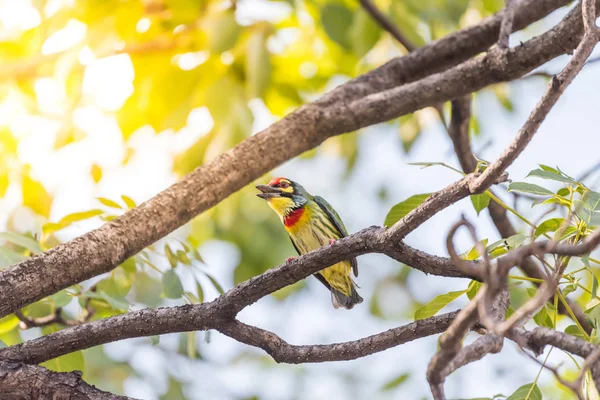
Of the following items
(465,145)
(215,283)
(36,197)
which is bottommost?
(215,283)

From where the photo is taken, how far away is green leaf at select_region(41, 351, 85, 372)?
9.34 feet

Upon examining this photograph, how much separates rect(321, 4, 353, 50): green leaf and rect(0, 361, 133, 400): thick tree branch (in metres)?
2.73

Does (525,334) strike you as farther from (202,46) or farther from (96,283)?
(202,46)

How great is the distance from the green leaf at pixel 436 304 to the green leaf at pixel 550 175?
46 centimetres

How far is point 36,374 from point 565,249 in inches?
68.5

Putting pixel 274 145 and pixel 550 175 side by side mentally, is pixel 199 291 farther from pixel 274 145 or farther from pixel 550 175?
pixel 550 175

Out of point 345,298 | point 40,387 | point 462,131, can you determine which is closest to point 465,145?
point 462,131

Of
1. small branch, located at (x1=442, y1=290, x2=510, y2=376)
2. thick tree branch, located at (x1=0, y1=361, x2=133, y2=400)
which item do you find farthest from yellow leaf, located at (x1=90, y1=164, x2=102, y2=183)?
small branch, located at (x1=442, y1=290, x2=510, y2=376)

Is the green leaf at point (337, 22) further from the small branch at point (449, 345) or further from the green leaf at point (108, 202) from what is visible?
the small branch at point (449, 345)

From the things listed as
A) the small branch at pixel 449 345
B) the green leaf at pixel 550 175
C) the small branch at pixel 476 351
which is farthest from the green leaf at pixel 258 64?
the small branch at pixel 449 345

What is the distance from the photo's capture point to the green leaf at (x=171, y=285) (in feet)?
9.86

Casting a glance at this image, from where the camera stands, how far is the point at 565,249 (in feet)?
5.08

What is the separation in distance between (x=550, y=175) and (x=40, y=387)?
69.8 inches

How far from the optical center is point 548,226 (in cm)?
234
